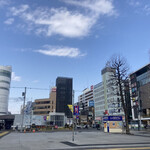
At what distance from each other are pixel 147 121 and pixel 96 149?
64.1m

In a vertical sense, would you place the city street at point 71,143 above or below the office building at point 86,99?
below

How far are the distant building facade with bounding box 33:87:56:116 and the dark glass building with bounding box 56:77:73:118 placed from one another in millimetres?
2849

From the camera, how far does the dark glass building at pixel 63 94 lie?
4380 inches

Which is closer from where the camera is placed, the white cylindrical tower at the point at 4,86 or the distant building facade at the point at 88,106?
the distant building facade at the point at 88,106

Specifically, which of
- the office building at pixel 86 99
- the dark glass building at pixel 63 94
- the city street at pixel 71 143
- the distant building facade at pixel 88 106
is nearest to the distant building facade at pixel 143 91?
the distant building facade at pixel 88 106

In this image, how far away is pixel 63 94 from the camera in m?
113

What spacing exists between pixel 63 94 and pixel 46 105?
13621 mm

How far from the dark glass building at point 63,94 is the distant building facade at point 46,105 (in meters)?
2.85

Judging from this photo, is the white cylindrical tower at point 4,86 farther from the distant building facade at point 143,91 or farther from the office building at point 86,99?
the distant building facade at point 143,91

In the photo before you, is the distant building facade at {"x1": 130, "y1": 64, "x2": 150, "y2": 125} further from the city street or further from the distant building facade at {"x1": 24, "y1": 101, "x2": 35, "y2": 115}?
the city street

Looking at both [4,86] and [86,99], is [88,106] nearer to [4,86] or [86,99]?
[86,99]

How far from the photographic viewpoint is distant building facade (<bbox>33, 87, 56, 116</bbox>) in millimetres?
111250

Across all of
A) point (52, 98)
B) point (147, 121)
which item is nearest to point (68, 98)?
point (52, 98)

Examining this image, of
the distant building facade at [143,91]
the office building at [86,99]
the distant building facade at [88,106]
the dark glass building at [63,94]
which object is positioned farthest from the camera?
the office building at [86,99]
